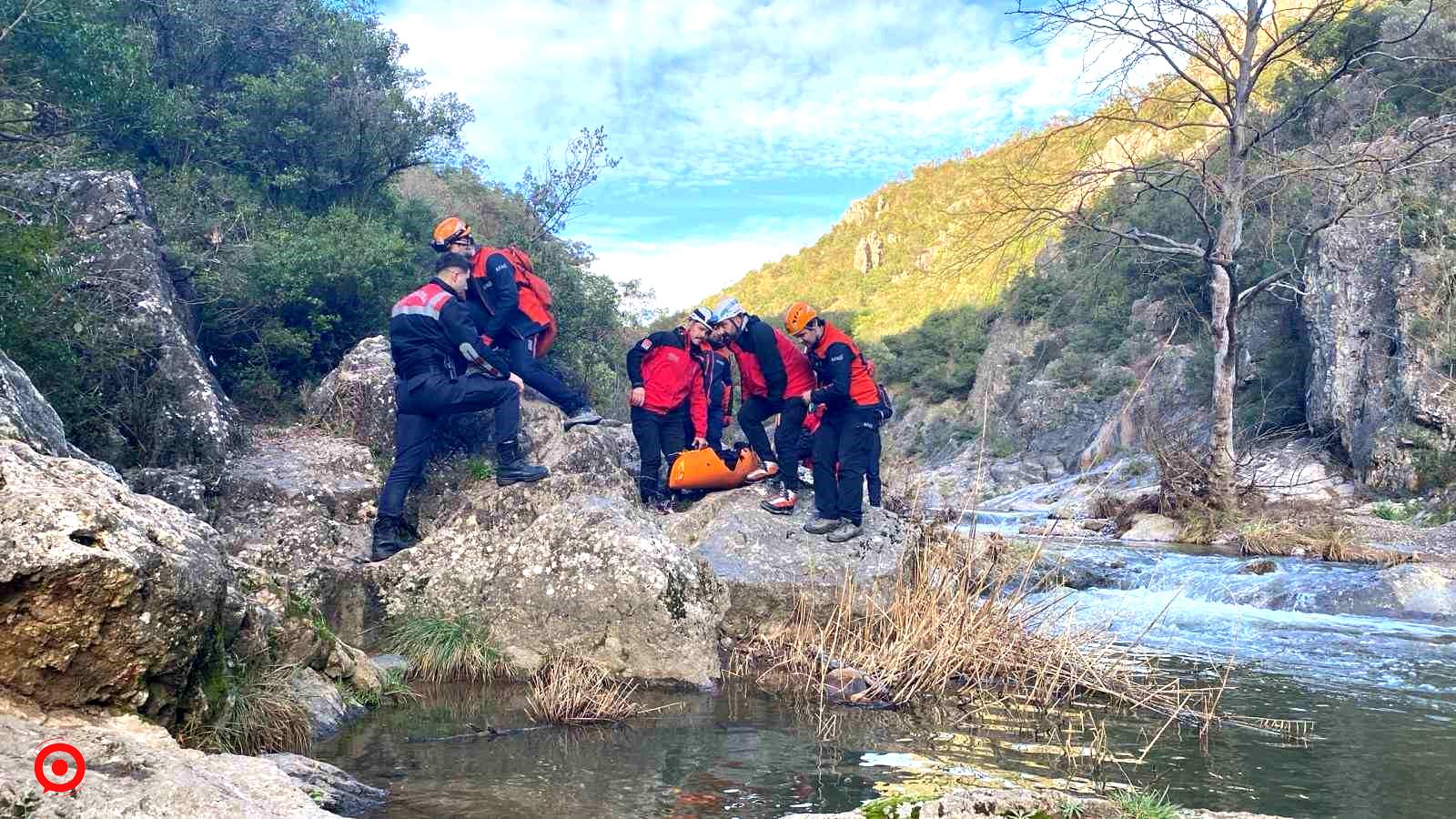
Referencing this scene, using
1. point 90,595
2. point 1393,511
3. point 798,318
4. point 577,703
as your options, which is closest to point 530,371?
point 798,318

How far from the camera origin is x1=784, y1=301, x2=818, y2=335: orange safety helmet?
8523 millimetres

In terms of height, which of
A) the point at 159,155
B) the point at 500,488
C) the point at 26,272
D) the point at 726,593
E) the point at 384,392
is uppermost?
the point at 159,155

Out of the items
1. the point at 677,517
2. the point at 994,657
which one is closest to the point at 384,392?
the point at 677,517

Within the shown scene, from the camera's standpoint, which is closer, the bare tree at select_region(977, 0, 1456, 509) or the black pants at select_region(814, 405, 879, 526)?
the black pants at select_region(814, 405, 879, 526)

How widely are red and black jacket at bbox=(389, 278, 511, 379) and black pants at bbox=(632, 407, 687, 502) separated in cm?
184

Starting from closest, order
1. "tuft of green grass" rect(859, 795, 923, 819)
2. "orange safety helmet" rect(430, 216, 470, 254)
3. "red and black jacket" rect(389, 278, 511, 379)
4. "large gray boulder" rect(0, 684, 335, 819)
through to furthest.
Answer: "large gray boulder" rect(0, 684, 335, 819) < "tuft of green grass" rect(859, 795, 923, 819) < "red and black jacket" rect(389, 278, 511, 379) < "orange safety helmet" rect(430, 216, 470, 254)

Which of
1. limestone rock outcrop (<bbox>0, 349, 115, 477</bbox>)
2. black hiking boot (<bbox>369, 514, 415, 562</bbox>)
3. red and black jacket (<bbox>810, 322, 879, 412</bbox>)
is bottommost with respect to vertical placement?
black hiking boot (<bbox>369, 514, 415, 562</bbox>)

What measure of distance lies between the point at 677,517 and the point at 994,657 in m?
3.39

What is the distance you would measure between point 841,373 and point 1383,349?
1537cm

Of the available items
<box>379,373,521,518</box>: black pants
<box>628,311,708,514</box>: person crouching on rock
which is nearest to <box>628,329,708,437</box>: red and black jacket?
<box>628,311,708,514</box>: person crouching on rock

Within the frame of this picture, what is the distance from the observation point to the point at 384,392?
9508mm

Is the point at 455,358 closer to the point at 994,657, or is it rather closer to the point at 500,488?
the point at 500,488

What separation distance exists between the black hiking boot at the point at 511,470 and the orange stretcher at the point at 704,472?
1487 millimetres

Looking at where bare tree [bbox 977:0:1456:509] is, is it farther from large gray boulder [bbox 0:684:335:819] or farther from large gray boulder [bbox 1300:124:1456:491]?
large gray boulder [bbox 0:684:335:819]
